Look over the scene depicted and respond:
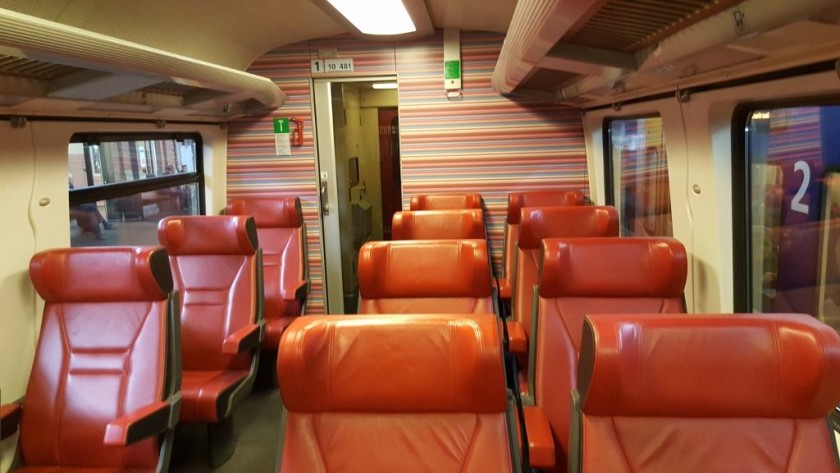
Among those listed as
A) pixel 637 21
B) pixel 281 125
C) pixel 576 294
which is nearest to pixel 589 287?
pixel 576 294

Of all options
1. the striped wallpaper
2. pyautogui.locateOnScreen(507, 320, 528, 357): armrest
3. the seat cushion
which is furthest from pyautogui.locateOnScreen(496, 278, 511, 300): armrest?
the seat cushion

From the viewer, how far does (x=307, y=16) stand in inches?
144

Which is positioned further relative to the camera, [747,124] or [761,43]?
[747,124]

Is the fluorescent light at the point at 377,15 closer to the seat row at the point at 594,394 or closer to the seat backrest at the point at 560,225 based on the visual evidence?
the seat backrest at the point at 560,225

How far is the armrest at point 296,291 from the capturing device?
3.71 meters

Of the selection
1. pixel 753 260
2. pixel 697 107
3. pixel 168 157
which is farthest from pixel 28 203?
pixel 753 260

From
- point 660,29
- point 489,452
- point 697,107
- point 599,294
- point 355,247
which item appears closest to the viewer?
point 489,452

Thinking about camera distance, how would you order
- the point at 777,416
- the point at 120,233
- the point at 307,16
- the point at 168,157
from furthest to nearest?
the point at 168,157 < the point at 307,16 < the point at 120,233 < the point at 777,416

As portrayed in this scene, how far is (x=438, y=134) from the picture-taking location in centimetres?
468

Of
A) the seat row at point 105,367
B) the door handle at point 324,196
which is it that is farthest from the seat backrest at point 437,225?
the seat row at point 105,367

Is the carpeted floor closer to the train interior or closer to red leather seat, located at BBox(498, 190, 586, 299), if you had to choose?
the train interior

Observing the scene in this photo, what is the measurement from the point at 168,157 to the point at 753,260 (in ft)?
12.2

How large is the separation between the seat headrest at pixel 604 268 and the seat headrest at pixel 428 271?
47cm

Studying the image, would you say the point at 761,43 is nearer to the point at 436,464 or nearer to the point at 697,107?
the point at 697,107
